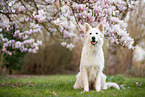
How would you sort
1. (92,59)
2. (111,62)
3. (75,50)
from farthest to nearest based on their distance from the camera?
(75,50), (111,62), (92,59)

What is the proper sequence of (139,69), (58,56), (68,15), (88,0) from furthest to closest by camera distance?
(58,56) < (139,69) < (68,15) < (88,0)

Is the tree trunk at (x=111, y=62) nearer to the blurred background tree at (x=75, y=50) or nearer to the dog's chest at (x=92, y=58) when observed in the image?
the blurred background tree at (x=75, y=50)

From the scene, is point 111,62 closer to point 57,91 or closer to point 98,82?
point 98,82

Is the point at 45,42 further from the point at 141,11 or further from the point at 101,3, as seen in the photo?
the point at 101,3

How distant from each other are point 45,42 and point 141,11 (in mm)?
7483

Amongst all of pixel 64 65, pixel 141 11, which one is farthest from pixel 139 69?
pixel 64 65

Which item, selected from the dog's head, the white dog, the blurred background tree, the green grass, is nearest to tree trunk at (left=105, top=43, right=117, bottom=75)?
the blurred background tree

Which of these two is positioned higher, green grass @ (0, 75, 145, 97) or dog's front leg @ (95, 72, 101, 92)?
dog's front leg @ (95, 72, 101, 92)

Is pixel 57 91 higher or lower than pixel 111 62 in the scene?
lower

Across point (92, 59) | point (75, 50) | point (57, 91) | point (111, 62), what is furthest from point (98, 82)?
point (75, 50)

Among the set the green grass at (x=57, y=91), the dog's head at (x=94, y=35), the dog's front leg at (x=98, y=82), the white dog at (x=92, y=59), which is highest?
the dog's head at (x=94, y=35)

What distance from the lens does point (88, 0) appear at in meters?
5.22

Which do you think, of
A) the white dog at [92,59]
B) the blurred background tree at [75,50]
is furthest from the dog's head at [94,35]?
the blurred background tree at [75,50]

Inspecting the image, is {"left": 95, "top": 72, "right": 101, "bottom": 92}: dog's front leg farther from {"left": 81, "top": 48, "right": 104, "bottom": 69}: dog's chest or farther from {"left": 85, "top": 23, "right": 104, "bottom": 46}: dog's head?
{"left": 85, "top": 23, "right": 104, "bottom": 46}: dog's head
